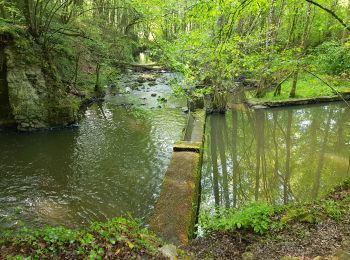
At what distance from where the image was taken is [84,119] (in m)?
13.3

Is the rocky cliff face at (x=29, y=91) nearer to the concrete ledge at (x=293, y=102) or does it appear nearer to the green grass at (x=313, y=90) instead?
the concrete ledge at (x=293, y=102)

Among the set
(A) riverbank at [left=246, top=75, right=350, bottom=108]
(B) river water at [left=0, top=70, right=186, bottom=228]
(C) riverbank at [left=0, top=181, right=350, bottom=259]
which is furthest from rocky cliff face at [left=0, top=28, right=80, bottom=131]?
(A) riverbank at [left=246, top=75, right=350, bottom=108]

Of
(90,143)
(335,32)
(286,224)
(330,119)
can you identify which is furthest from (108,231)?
(335,32)

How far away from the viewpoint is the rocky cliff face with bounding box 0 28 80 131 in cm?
1092

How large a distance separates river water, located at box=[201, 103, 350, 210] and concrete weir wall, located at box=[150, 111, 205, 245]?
0.79 m

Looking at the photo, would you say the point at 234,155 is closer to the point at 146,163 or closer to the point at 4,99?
the point at 146,163

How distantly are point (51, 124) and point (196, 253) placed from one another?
9.44 metres

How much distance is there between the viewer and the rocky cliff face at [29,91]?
1092 centimetres

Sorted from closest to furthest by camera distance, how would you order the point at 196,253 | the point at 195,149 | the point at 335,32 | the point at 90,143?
the point at 196,253 < the point at 195,149 < the point at 90,143 < the point at 335,32

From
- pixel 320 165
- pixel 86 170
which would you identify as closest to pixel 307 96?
pixel 320 165

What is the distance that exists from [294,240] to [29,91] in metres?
10.6

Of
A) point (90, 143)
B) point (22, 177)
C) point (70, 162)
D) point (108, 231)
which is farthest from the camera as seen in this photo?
point (90, 143)

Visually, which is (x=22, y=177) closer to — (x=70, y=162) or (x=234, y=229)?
(x=70, y=162)

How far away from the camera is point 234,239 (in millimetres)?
4598
